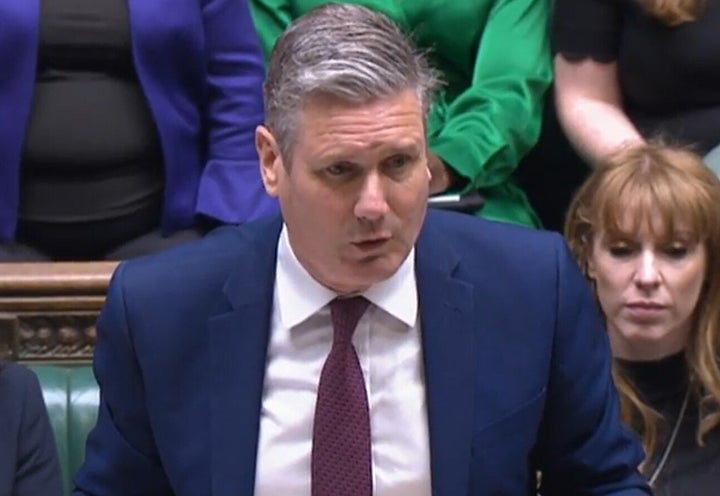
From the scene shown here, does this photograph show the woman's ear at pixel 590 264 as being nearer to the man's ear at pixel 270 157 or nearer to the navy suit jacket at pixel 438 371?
the navy suit jacket at pixel 438 371

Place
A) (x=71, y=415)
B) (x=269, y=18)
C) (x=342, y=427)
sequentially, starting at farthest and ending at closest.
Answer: (x=269, y=18), (x=71, y=415), (x=342, y=427)

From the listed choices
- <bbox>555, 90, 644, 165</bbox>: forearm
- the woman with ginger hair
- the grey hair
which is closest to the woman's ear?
the woman with ginger hair

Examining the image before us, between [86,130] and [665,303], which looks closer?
[665,303]

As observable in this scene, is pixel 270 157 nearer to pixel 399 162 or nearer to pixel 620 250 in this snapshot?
pixel 399 162

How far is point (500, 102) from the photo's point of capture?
1.99 m

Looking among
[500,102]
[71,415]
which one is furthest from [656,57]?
[71,415]

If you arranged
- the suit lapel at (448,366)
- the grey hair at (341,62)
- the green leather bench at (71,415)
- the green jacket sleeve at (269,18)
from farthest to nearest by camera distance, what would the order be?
the green jacket sleeve at (269,18)
the green leather bench at (71,415)
the suit lapel at (448,366)
the grey hair at (341,62)

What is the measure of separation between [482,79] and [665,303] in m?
0.56

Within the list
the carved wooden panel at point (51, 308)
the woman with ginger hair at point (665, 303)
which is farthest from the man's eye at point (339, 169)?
the carved wooden panel at point (51, 308)

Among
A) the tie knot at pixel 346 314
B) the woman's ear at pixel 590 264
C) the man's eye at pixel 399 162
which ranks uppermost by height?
the man's eye at pixel 399 162

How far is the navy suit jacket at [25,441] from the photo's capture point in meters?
1.53

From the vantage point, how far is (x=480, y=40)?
2.06 m

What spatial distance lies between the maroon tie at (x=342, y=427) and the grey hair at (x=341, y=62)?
0.58 ft

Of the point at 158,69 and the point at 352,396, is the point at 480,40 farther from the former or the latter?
the point at 352,396
